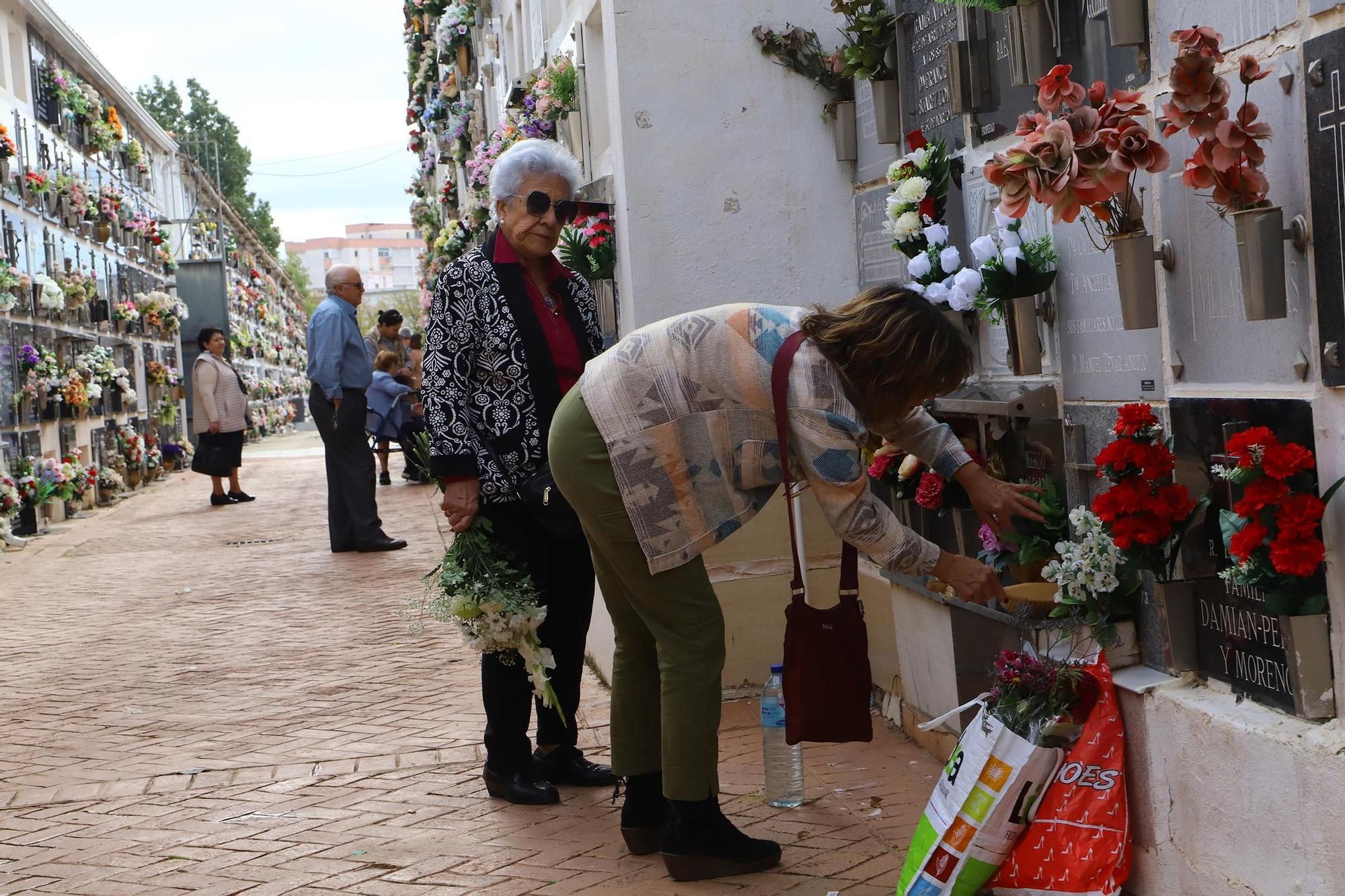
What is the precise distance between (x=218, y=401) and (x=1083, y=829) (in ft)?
45.4

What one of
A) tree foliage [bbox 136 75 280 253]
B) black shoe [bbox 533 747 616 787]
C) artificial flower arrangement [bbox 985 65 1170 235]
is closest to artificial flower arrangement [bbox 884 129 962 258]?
artificial flower arrangement [bbox 985 65 1170 235]

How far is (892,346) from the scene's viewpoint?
10.5ft

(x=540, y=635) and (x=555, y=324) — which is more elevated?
(x=555, y=324)

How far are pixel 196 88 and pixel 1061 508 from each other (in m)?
65.5

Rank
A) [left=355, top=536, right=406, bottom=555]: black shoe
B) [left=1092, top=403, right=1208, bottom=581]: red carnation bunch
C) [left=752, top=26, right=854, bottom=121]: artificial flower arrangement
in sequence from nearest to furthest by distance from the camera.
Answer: [left=1092, top=403, right=1208, bottom=581]: red carnation bunch
[left=752, top=26, right=854, bottom=121]: artificial flower arrangement
[left=355, top=536, right=406, bottom=555]: black shoe

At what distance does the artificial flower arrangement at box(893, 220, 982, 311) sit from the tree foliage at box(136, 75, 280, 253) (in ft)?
196

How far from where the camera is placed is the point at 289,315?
63.6m

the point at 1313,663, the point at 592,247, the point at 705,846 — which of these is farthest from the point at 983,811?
the point at 592,247

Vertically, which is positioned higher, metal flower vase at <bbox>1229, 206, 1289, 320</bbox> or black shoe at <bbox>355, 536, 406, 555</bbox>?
metal flower vase at <bbox>1229, 206, 1289, 320</bbox>

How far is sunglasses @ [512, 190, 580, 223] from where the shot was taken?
4.21 m

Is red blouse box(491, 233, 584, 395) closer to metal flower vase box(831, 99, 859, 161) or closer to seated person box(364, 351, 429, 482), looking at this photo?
metal flower vase box(831, 99, 859, 161)

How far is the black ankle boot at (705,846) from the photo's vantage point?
12.0 feet

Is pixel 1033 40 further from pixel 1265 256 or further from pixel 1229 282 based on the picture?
pixel 1265 256

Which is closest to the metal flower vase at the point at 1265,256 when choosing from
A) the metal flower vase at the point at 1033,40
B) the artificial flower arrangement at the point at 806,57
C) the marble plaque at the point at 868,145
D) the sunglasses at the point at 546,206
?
the metal flower vase at the point at 1033,40
